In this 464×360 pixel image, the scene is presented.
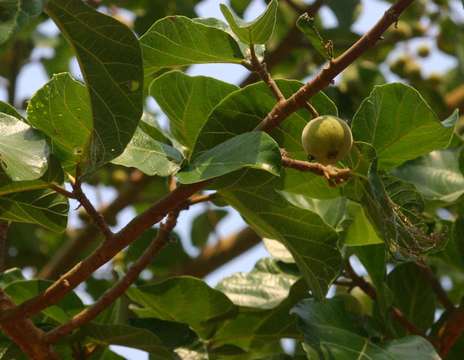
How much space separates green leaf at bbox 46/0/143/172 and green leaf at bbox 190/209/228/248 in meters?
1.47

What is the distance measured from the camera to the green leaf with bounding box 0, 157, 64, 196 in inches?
38.5

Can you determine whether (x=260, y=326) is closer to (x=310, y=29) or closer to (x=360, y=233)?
(x=360, y=233)

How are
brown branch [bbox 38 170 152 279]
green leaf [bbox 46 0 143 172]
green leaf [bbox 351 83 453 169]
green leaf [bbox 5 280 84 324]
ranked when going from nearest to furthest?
1. green leaf [bbox 46 0 143 172]
2. green leaf [bbox 351 83 453 169]
3. green leaf [bbox 5 280 84 324]
4. brown branch [bbox 38 170 152 279]

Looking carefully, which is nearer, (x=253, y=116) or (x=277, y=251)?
(x=253, y=116)

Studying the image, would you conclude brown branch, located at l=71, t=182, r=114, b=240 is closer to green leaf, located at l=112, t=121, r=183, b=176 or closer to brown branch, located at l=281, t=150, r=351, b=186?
green leaf, located at l=112, t=121, r=183, b=176

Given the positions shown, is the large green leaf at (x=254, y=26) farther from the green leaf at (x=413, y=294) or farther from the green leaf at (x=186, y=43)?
the green leaf at (x=413, y=294)

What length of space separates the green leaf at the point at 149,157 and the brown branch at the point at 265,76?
0.12m

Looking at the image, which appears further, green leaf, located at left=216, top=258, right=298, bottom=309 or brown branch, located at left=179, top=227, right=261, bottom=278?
brown branch, located at left=179, top=227, right=261, bottom=278

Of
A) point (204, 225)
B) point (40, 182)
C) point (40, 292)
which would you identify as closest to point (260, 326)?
point (40, 292)

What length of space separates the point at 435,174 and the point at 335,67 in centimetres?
51

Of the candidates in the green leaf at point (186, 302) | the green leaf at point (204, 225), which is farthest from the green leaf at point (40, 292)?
the green leaf at point (204, 225)

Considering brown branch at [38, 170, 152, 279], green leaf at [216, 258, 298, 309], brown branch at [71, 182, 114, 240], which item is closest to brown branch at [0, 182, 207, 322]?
brown branch at [71, 182, 114, 240]

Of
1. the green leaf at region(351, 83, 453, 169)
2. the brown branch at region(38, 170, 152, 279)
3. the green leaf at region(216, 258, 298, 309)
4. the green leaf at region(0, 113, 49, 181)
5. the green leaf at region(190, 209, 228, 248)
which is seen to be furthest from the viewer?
the green leaf at region(190, 209, 228, 248)

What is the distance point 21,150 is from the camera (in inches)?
36.7
